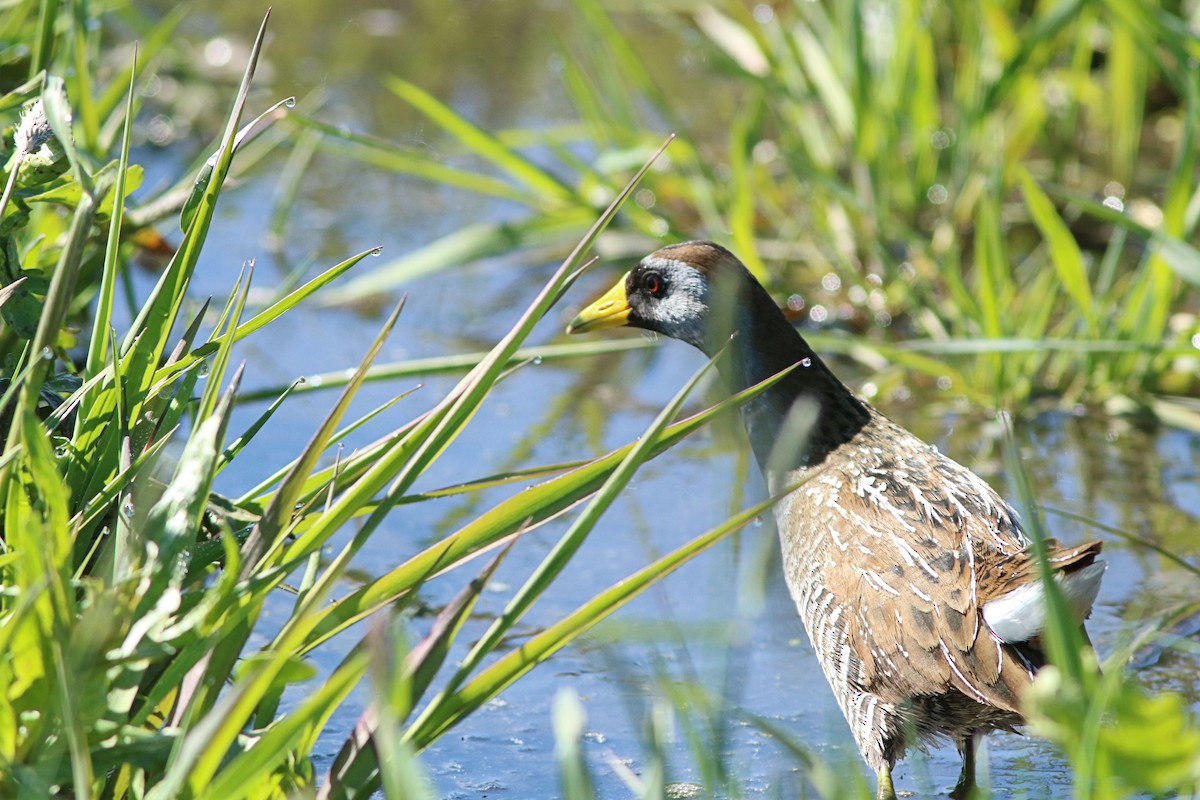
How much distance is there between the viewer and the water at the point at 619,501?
277 centimetres

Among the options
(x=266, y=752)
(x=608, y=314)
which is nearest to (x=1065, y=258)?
(x=608, y=314)

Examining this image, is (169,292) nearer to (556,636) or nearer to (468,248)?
(556,636)

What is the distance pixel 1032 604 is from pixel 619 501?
1696mm

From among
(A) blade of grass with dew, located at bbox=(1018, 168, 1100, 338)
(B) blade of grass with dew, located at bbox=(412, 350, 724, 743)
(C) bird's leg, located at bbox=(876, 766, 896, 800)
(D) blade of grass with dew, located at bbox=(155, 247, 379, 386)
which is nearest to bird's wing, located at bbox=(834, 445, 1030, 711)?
(C) bird's leg, located at bbox=(876, 766, 896, 800)

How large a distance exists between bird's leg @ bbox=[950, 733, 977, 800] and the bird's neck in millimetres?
644

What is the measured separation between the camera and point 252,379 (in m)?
4.39

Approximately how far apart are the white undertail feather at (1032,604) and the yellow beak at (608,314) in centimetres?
126

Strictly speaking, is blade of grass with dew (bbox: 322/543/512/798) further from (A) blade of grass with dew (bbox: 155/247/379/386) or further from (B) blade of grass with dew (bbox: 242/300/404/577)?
(A) blade of grass with dew (bbox: 155/247/379/386)

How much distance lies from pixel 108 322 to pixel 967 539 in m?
1.54

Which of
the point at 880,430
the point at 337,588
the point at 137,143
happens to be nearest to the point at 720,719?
the point at 880,430

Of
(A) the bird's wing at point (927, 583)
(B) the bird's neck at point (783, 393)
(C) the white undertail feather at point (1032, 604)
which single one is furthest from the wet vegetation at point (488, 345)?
(B) the bird's neck at point (783, 393)

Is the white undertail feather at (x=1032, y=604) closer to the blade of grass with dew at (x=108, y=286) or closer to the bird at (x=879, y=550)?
the bird at (x=879, y=550)

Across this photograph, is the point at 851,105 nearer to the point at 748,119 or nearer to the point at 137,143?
the point at 748,119

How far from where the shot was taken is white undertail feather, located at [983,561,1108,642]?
2287 millimetres
